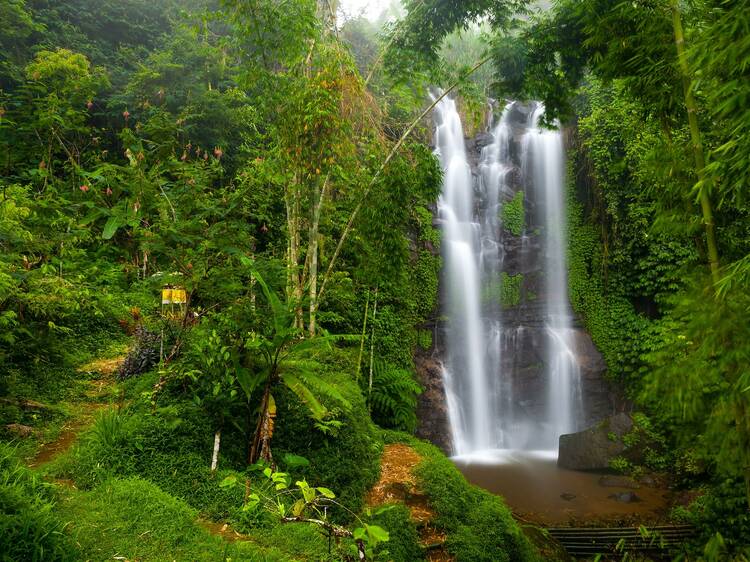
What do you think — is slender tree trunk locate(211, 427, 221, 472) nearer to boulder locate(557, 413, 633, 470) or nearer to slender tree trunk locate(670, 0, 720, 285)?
slender tree trunk locate(670, 0, 720, 285)

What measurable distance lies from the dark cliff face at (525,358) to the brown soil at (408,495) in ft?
14.0

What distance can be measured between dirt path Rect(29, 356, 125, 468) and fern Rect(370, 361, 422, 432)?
13.1 ft

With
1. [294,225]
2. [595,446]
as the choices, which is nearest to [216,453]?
[294,225]

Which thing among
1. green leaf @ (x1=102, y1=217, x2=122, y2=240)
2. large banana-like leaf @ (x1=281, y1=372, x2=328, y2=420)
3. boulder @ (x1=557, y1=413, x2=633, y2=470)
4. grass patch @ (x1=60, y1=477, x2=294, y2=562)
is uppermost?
green leaf @ (x1=102, y1=217, x2=122, y2=240)

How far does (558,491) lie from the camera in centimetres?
722

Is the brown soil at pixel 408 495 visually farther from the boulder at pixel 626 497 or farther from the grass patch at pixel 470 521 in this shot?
the boulder at pixel 626 497

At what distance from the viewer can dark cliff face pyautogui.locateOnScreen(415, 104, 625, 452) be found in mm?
9805

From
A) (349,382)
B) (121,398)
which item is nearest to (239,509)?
(121,398)

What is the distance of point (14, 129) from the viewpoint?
23.7ft

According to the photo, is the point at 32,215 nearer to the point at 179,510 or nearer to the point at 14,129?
the point at 179,510

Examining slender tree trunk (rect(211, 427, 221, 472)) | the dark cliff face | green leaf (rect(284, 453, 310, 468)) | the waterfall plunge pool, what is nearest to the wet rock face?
the dark cliff face

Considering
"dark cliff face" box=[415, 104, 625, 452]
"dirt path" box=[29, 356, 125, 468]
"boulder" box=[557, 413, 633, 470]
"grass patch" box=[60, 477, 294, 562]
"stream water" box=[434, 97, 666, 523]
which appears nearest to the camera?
"grass patch" box=[60, 477, 294, 562]

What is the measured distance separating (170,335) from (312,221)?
8.12 feet

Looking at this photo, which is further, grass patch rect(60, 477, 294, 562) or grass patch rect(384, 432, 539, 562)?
grass patch rect(384, 432, 539, 562)
